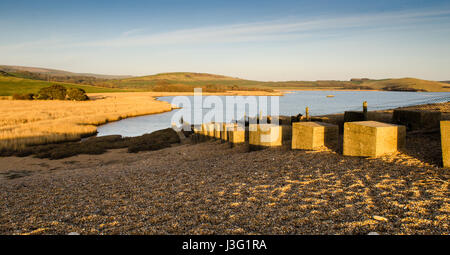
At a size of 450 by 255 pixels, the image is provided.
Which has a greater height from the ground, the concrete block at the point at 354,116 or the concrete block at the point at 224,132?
the concrete block at the point at 354,116

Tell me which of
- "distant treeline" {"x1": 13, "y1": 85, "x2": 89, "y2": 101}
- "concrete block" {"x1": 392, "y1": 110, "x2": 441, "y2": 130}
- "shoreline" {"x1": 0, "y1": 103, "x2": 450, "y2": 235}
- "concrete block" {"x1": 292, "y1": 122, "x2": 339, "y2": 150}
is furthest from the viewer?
"distant treeline" {"x1": 13, "y1": 85, "x2": 89, "y2": 101}

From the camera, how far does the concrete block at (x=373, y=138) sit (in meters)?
8.10

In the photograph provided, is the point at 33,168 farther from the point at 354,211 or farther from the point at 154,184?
the point at 354,211

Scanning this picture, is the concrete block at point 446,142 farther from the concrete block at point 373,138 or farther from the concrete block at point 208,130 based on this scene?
the concrete block at point 208,130

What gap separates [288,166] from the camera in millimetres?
8523

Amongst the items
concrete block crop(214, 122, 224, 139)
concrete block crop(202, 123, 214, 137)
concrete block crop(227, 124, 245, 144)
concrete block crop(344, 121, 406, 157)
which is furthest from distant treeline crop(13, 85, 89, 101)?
concrete block crop(344, 121, 406, 157)

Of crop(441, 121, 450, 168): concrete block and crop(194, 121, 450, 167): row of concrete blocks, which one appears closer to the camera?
crop(441, 121, 450, 168): concrete block

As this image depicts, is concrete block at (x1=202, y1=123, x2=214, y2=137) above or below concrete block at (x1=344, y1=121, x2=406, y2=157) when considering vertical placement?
below

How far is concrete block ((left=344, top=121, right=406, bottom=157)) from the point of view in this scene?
810cm

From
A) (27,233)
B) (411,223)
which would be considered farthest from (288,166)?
(27,233)

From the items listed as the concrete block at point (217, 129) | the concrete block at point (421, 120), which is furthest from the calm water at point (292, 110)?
the concrete block at point (421, 120)

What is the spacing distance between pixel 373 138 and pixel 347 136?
2.67 ft

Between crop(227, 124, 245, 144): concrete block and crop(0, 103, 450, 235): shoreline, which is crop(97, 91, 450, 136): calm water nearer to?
crop(227, 124, 245, 144): concrete block
